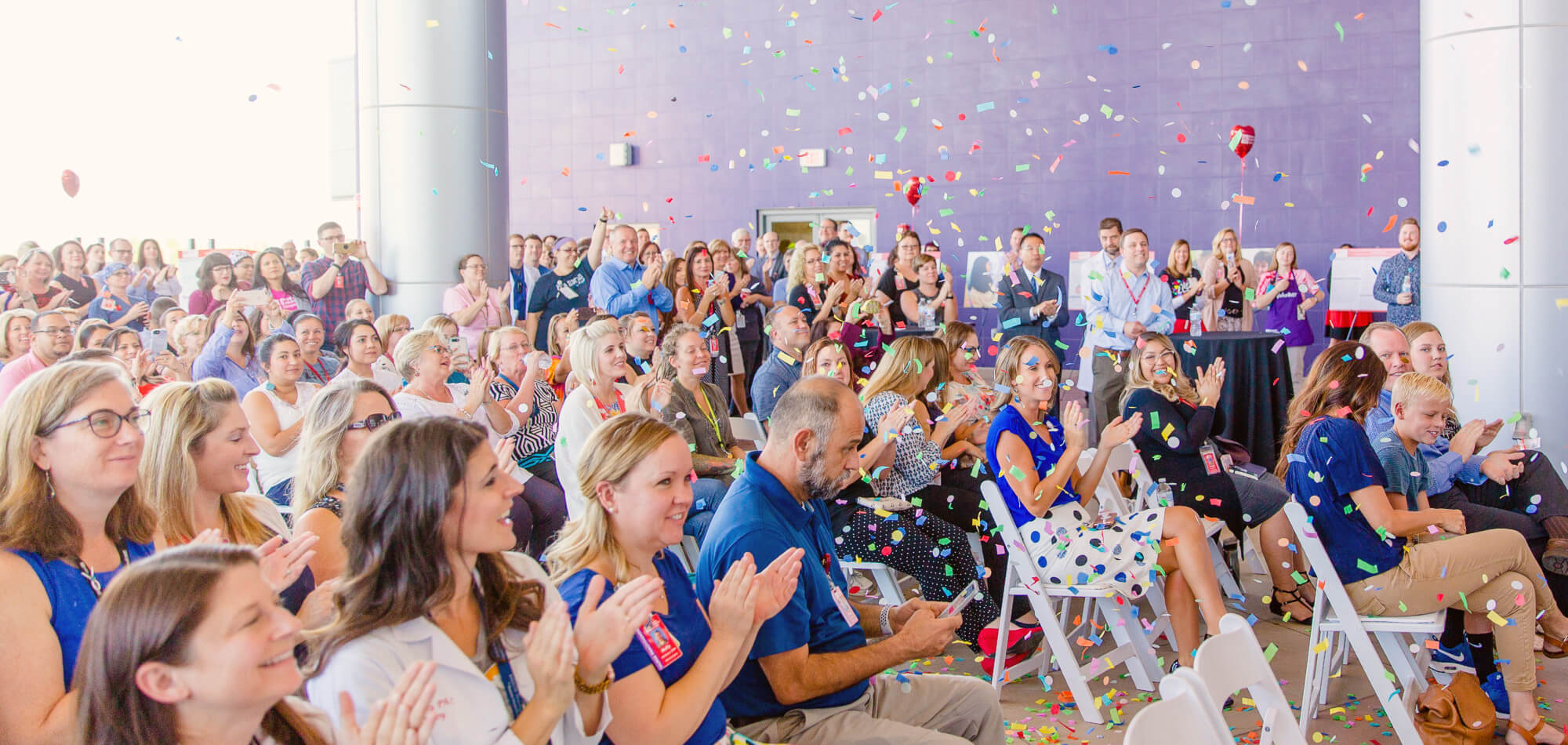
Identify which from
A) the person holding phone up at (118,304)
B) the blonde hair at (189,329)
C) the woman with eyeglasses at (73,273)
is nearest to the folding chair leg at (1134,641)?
the blonde hair at (189,329)

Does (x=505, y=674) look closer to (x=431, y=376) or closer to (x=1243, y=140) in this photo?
(x=431, y=376)

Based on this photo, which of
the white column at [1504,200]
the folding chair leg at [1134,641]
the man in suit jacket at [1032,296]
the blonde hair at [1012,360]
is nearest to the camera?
the folding chair leg at [1134,641]

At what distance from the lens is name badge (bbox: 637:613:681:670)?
1.90 metres

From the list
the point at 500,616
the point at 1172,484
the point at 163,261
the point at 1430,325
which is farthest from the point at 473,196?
the point at 500,616

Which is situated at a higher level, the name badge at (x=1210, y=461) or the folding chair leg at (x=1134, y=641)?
the name badge at (x=1210, y=461)

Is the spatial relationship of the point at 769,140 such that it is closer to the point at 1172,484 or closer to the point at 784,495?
the point at 1172,484

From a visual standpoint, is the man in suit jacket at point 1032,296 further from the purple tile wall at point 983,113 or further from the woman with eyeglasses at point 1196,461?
the woman with eyeglasses at point 1196,461

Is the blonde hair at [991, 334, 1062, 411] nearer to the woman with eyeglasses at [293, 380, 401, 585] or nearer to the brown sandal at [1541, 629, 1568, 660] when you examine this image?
the brown sandal at [1541, 629, 1568, 660]

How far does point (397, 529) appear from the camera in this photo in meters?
1.71

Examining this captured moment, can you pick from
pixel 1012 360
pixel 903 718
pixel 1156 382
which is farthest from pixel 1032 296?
pixel 903 718

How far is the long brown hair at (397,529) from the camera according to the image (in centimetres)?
167

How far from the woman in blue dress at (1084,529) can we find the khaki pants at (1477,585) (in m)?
0.47

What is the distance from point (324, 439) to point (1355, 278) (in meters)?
8.71

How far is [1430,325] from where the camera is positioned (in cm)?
452
